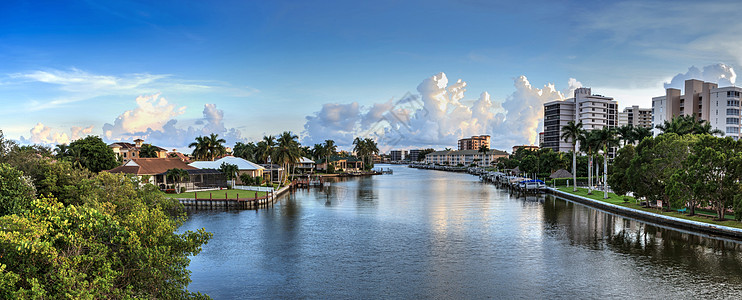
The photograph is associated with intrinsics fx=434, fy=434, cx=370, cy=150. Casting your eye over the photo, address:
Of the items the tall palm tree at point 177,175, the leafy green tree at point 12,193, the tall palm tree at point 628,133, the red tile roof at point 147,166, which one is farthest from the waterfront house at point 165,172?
the tall palm tree at point 628,133

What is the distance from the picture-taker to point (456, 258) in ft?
94.6

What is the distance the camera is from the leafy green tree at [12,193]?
17.7 metres

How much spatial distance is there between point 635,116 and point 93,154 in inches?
7530

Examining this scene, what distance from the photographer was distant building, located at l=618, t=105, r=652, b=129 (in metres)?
181

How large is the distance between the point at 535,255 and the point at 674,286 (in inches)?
333

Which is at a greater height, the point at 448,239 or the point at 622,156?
the point at 622,156

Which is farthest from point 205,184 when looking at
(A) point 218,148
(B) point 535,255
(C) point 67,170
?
(B) point 535,255

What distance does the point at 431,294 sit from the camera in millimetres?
21812

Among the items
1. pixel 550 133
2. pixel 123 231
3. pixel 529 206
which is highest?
pixel 550 133

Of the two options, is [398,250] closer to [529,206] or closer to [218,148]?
[529,206]

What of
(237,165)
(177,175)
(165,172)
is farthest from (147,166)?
(237,165)

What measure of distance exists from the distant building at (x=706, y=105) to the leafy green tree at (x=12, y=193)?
124060 millimetres

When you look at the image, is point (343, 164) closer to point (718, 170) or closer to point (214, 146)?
point (214, 146)

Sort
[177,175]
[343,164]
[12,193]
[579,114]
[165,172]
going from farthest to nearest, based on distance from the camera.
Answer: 1. [343,164]
2. [579,114]
3. [165,172]
4. [177,175]
5. [12,193]
